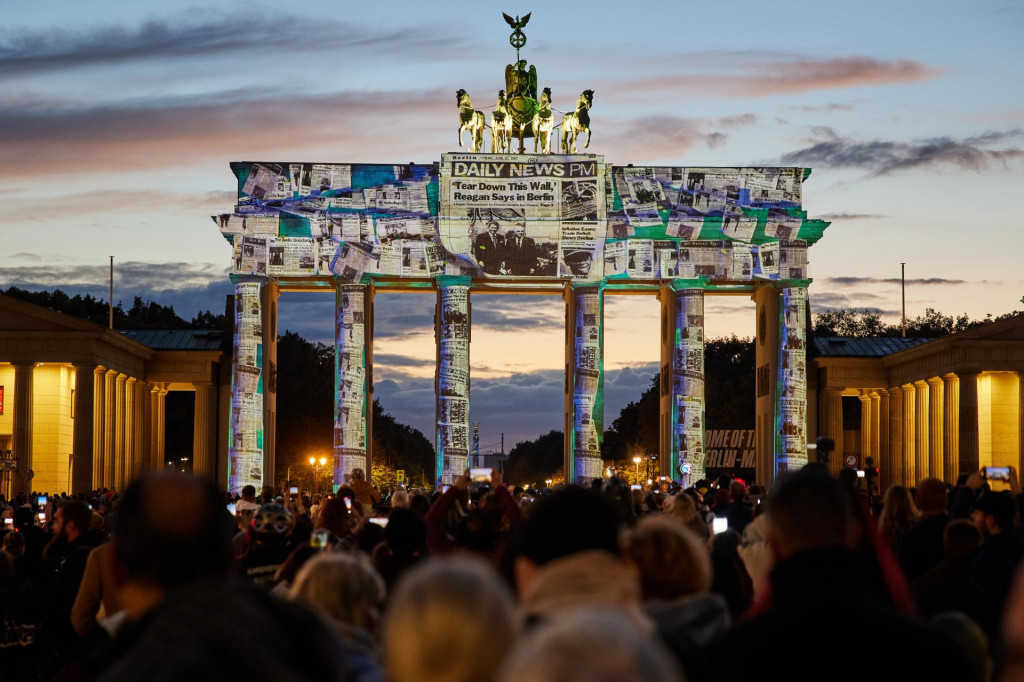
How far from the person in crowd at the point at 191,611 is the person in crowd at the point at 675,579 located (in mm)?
1968

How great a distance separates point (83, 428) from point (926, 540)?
5786cm

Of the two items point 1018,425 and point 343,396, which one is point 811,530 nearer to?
point 343,396

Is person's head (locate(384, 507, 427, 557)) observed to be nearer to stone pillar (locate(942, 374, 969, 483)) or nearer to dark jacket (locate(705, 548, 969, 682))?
dark jacket (locate(705, 548, 969, 682))

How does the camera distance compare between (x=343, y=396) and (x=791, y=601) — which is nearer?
(x=791, y=601)

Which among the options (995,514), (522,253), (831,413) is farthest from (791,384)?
(995,514)

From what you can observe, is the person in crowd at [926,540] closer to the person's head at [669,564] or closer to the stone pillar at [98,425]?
the person's head at [669,564]

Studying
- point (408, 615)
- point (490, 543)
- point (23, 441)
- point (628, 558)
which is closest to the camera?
point (408, 615)

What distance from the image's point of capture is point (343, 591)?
6926 millimetres

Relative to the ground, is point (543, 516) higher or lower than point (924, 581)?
higher

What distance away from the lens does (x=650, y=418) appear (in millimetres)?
116500

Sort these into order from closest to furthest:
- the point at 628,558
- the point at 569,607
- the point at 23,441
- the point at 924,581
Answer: the point at 569,607
the point at 628,558
the point at 924,581
the point at 23,441

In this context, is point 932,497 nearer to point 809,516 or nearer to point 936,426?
point 809,516

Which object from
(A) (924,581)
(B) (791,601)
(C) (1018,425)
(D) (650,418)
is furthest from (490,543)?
(D) (650,418)

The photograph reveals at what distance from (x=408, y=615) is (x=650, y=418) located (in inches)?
4434
